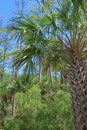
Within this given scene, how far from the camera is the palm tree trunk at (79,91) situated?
29.3ft

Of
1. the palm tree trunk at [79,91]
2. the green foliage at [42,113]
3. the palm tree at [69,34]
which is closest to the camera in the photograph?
the palm tree trunk at [79,91]

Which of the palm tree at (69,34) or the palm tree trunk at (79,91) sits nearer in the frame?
the palm tree trunk at (79,91)

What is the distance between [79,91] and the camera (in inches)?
361

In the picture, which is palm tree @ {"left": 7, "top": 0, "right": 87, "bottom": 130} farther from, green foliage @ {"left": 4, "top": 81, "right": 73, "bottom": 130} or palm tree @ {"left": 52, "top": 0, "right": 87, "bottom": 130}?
green foliage @ {"left": 4, "top": 81, "right": 73, "bottom": 130}

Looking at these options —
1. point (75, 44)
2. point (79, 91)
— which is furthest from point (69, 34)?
point (79, 91)

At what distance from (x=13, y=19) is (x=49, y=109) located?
6.35 metres

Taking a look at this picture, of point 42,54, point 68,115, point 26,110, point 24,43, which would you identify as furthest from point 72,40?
point 26,110

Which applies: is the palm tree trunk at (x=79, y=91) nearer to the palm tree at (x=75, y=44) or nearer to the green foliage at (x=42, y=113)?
the palm tree at (x=75, y=44)

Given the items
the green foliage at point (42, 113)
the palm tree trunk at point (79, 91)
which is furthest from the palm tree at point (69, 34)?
the green foliage at point (42, 113)

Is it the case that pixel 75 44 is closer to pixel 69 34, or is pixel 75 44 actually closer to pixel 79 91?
pixel 69 34

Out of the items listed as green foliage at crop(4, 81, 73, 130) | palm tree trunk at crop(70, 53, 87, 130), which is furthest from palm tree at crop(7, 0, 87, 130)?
green foliage at crop(4, 81, 73, 130)

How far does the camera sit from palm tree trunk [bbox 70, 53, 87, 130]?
8.93 metres

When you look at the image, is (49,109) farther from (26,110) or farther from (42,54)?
(42,54)

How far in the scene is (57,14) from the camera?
9.83 m
